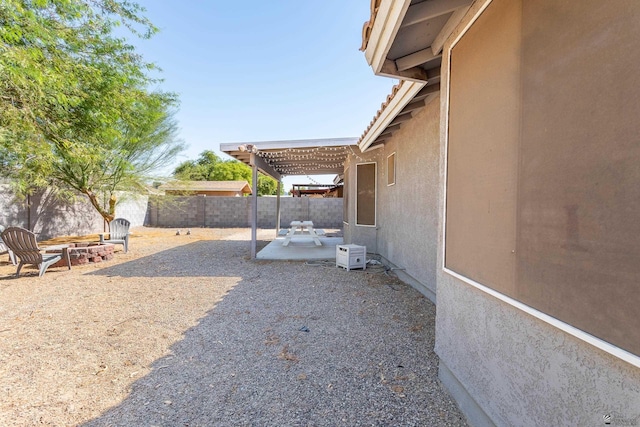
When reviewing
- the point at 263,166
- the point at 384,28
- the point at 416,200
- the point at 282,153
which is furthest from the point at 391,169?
the point at 384,28

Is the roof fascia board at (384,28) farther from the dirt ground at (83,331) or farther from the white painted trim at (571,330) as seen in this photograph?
the dirt ground at (83,331)

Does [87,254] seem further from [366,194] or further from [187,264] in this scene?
[366,194]

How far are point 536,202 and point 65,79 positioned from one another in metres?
7.83

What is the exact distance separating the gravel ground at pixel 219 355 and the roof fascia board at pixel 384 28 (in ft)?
9.81

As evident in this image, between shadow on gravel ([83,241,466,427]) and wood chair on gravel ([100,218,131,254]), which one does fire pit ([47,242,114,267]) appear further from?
shadow on gravel ([83,241,466,427])

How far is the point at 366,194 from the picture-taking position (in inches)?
363

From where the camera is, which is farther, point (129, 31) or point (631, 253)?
point (129, 31)

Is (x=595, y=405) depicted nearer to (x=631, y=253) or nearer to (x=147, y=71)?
(x=631, y=253)

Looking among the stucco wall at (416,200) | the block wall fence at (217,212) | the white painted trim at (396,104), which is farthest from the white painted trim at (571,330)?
the block wall fence at (217,212)

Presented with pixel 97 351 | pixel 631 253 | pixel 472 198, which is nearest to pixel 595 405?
pixel 631 253

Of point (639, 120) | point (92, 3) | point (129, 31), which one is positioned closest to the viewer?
point (639, 120)

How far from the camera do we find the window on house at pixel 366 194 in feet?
29.6

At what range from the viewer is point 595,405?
4.14 feet

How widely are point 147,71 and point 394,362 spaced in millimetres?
9802
